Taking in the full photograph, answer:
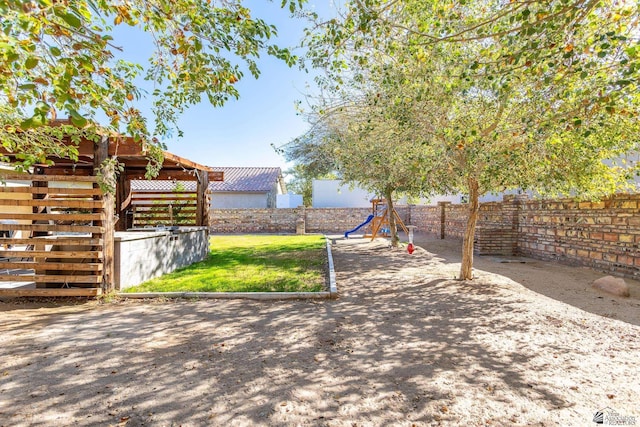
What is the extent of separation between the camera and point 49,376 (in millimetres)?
2783

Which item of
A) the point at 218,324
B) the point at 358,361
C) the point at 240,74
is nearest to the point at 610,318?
the point at 358,361

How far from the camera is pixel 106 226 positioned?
5.20 meters

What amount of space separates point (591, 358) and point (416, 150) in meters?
4.21

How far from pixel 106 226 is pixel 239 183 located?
21.1 m

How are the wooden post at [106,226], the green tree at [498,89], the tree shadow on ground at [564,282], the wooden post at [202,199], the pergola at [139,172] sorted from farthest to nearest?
the wooden post at [202,199] < the pergola at [139,172] < the wooden post at [106,226] < the tree shadow on ground at [564,282] < the green tree at [498,89]

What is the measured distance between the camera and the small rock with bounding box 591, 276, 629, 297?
5.53 metres

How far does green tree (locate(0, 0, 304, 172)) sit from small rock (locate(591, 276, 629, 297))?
667 centimetres

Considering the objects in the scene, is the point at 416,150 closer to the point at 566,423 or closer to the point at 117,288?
the point at 566,423

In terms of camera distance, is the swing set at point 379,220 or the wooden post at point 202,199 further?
the swing set at point 379,220

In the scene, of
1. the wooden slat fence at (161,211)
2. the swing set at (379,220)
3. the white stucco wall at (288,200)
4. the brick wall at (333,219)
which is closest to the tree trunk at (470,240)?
the swing set at (379,220)

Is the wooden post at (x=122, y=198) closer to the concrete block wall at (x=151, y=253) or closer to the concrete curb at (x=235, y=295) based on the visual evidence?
the concrete block wall at (x=151, y=253)

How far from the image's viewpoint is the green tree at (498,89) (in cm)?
396

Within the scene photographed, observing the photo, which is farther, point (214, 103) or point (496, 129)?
point (496, 129)

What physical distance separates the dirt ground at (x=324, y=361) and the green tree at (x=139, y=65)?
2.14 m
